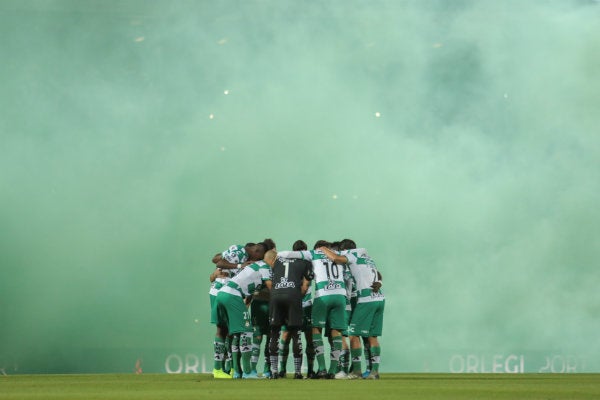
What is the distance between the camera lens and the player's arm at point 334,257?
12.0 metres

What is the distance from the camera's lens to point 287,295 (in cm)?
1196

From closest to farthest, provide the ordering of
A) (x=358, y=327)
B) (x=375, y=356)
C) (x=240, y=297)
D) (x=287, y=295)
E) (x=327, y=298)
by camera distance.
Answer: (x=287, y=295) < (x=327, y=298) < (x=240, y=297) < (x=358, y=327) < (x=375, y=356)

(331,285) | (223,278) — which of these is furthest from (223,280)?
(331,285)

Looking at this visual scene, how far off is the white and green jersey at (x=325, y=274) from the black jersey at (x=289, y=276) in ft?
0.28

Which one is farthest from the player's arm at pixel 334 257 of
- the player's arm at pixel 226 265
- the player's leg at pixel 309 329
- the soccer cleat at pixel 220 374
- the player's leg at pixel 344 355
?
the soccer cleat at pixel 220 374

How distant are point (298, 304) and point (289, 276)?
0.35 meters

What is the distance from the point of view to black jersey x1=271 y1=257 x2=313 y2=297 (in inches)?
472

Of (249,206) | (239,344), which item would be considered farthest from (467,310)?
(239,344)

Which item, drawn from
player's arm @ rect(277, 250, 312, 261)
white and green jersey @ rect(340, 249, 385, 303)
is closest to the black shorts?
player's arm @ rect(277, 250, 312, 261)

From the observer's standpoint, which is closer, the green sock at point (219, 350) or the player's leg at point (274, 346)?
the player's leg at point (274, 346)

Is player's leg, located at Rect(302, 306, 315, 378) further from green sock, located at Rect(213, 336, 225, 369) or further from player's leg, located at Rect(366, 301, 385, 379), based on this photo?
green sock, located at Rect(213, 336, 225, 369)

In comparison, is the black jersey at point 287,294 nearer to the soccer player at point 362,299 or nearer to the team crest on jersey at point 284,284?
the team crest on jersey at point 284,284

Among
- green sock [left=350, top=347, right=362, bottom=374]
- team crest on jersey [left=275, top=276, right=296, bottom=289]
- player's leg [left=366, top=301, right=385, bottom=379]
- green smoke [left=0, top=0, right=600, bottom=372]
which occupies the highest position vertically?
green smoke [left=0, top=0, right=600, bottom=372]

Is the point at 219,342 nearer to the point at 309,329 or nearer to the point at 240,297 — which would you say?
the point at 240,297
